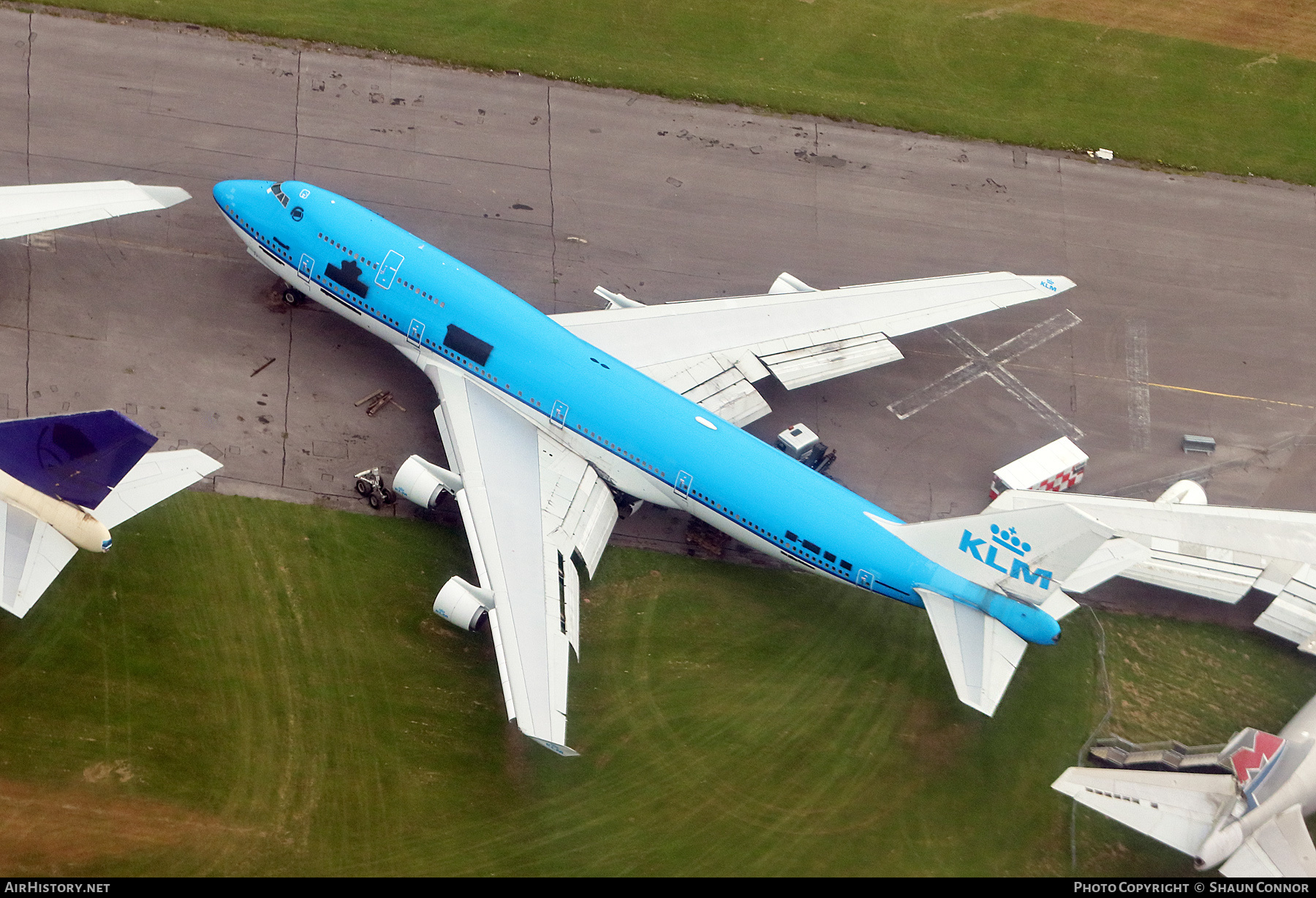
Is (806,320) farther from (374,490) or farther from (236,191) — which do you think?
(236,191)

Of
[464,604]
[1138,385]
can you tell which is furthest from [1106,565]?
[464,604]

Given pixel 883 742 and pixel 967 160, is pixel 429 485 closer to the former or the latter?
pixel 883 742

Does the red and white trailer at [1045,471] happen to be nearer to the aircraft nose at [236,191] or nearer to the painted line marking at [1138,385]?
the painted line marking at [1138,385]

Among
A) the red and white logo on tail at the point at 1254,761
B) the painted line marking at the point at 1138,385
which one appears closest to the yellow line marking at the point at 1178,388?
the painted line marking at the point at 1138,385

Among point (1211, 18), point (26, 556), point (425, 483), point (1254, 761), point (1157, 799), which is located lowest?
point (1157, 799)
